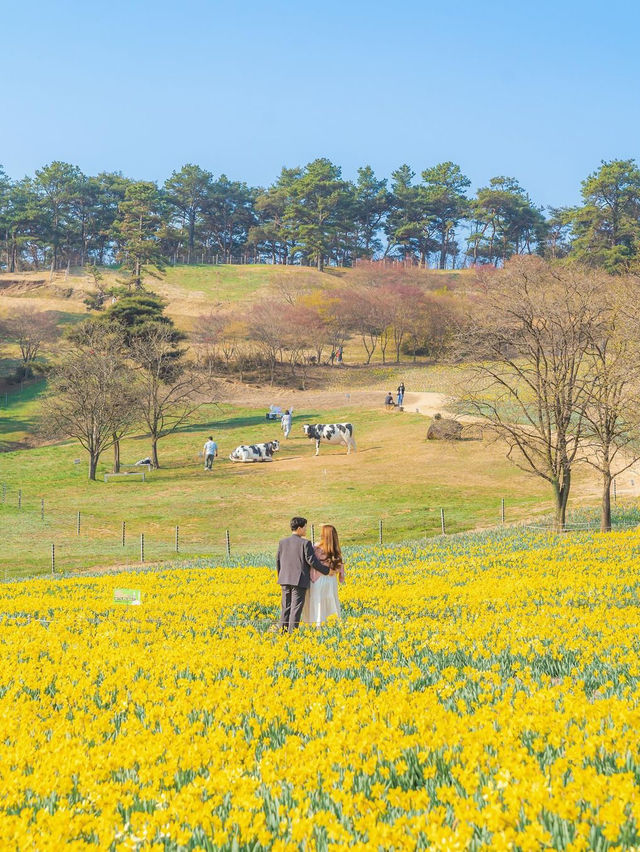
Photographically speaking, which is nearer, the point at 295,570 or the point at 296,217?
the point at 295,570

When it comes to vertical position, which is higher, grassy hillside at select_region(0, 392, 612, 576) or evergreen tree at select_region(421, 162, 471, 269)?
evergreen tree at select_region(421, 162, 471, 269)

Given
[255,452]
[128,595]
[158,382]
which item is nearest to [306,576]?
[128,595]

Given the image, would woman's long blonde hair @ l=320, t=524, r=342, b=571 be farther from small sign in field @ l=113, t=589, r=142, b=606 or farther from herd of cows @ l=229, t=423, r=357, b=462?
herd of cows @ l=229, t=423, r=357, b=462

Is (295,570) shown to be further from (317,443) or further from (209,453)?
(317,443)

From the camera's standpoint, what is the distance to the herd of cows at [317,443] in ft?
164

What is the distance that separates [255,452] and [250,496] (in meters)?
9.10

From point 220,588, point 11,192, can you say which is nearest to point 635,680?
point 220,588

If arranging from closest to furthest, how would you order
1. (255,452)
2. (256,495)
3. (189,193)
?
(256,495)
(255,452)
(189,193)

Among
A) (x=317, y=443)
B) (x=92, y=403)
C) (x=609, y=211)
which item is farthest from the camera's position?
(x=609, y=211)

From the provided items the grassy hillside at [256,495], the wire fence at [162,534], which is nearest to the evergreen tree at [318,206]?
the grassy hillside at [256,495]

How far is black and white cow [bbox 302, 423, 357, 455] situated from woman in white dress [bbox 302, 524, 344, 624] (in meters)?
36.5

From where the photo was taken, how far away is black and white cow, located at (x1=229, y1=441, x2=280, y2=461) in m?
49.8

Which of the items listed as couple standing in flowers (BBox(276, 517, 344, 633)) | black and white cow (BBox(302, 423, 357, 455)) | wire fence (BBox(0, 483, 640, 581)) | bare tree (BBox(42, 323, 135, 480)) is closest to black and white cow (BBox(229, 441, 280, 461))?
black and white cow (BBox(302, 423, 357, 455))

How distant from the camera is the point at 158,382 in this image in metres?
55.0
